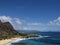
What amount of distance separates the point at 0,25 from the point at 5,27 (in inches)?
247

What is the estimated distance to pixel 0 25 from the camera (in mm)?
165250

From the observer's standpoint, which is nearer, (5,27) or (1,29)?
(1,29)

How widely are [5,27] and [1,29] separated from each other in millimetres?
10598

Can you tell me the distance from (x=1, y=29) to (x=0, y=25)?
7.23 metres

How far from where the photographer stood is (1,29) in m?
159

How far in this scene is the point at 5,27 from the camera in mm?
169500
